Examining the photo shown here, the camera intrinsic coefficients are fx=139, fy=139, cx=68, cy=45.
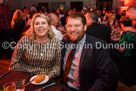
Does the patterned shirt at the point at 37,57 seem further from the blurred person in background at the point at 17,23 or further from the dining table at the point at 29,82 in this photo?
the blurred person in background at the point at 17,23

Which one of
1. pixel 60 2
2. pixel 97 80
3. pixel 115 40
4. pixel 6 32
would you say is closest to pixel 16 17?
pixel 6 32

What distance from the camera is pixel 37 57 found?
1.77m

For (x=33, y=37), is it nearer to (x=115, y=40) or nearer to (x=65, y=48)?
(x=65, y=48)

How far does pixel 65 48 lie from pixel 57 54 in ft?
0.58

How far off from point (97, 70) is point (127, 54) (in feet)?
4.92

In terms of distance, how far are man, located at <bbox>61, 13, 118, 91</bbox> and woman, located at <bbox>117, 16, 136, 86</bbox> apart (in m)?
1.32

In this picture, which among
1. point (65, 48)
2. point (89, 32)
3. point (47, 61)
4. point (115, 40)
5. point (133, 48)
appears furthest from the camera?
point (115, 40)

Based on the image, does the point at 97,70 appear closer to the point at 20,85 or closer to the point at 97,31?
the point at 20,85

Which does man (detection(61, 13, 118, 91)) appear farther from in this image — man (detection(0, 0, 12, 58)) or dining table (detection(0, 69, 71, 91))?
man (detection(0, 0, 12, 58))

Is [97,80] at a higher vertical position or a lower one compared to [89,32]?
lower

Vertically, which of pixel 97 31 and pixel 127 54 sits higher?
pixel 97 31

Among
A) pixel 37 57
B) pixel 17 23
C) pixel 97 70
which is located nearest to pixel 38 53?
pixel 37 57

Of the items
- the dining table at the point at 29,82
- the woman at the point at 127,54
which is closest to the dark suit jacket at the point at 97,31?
the woman at the point at 127,54

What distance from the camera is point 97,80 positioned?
1378 millimetres
